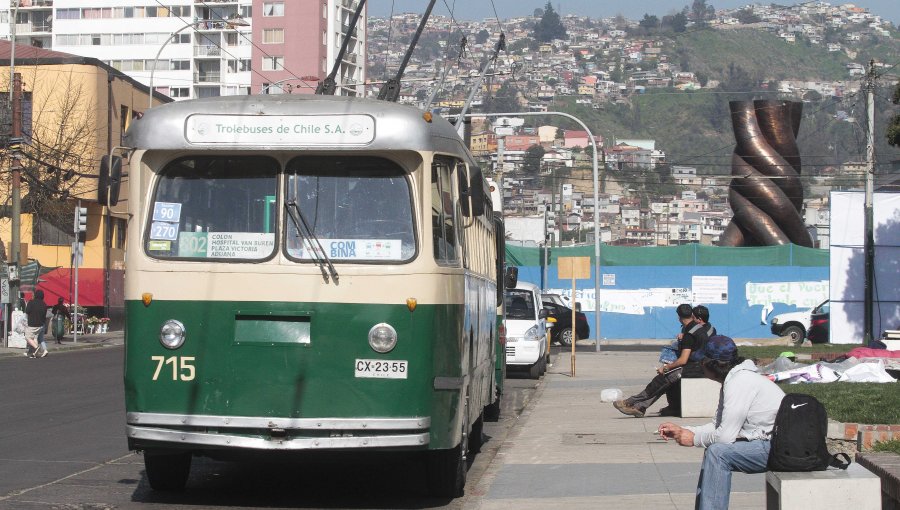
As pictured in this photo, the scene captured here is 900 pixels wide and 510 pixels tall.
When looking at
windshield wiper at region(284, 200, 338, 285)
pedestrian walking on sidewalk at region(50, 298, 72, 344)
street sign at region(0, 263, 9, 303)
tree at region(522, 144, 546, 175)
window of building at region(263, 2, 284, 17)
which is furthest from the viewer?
tree at region(522, 144, 546, 175)

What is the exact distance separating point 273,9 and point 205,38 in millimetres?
8635

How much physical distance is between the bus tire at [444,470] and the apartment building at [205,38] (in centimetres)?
8877

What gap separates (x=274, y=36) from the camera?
104 m

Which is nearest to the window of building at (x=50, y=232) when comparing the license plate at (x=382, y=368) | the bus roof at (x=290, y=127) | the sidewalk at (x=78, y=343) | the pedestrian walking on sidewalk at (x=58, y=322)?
the sidewalk at (x=78, y=343)

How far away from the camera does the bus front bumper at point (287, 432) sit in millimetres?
9125

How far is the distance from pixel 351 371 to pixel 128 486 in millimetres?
2693

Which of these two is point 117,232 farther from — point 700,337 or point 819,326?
point 700,337

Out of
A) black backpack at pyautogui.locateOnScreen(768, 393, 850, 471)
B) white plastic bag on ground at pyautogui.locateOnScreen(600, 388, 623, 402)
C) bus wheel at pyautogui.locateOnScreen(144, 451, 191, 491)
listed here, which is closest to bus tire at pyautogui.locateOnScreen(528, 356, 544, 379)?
white plastic bag on ground at pyautogui.locateOnScreen(600, 388, 623, 402)

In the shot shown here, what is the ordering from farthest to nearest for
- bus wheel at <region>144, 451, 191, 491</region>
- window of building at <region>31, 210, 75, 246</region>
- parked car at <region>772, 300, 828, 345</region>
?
1. window of building at <region>31, 210, 75, 246</region>
2. parked car at <region>772, 300, 828, 345</region>
3. bus wheel at <region>144, 451, 191, 491</region>

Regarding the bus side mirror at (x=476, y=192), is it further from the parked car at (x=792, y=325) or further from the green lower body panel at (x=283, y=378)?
the parked car at (x=792, y=325)

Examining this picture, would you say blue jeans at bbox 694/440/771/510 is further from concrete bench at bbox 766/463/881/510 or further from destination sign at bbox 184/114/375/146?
destination sign at bbox 184/114/375/146

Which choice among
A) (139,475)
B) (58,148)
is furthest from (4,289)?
(139,475)

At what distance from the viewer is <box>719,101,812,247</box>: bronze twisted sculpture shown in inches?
2532

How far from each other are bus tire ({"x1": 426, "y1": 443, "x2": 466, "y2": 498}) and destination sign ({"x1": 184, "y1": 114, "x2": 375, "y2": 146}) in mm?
2544
